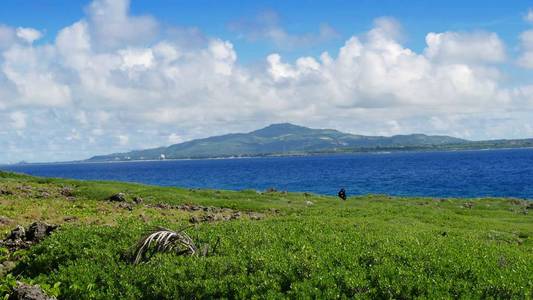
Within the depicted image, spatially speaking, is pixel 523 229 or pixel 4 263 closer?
pixel 4 263

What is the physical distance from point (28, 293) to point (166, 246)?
5.00m

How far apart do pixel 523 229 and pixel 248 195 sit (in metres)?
30.7

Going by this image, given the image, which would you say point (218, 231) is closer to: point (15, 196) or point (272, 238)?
point (272, 238)

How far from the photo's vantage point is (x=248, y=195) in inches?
2240

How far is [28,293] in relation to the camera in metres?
15.1

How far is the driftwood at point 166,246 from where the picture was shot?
17.8 m

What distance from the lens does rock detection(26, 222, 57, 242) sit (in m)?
24.1

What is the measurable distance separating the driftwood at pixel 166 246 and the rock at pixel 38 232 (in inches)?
349

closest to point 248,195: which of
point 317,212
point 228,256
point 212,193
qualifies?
point 212,193

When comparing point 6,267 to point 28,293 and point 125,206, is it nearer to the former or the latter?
point 28,293

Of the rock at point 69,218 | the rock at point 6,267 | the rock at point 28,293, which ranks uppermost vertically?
the rock at point 69,218

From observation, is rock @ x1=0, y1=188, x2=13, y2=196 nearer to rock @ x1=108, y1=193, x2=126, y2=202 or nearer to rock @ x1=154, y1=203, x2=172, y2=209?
rock @ x1=108, y1=193, x2=126, y2=202

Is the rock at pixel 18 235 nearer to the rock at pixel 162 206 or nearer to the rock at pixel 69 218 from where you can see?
the rock at pixel 69 218

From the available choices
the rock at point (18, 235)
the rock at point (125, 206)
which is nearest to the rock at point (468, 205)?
the rock at point (125, 206)
